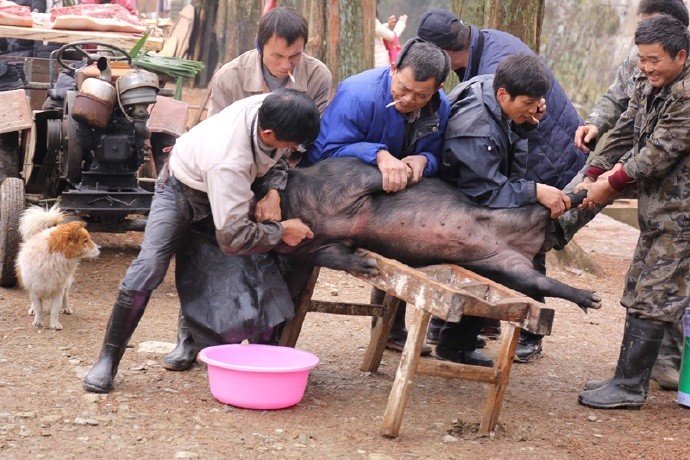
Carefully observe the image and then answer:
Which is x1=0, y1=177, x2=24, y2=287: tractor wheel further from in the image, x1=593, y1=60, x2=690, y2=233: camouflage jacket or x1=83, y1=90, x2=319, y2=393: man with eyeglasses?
x1=593, y1=60, x2=690, y2=233: camouflage jacket

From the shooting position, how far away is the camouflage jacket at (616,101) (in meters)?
5.55

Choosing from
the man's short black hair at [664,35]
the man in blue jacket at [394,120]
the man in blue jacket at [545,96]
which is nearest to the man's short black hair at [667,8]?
the man in blue jacket at [545,96]

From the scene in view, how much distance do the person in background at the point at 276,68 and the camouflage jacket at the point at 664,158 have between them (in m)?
1.63

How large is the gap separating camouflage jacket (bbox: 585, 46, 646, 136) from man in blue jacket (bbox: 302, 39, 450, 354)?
1.25m

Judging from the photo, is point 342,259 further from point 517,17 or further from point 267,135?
point 517,17

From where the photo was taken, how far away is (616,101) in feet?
18.6

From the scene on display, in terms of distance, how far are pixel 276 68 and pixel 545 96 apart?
1419 millimetres

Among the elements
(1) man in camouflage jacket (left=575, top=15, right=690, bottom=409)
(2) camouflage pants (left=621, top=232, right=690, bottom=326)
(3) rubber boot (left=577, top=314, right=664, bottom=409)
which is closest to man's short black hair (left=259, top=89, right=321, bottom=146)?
(1) man in camouflage jacket (left=575, top=15, right=690, bottom=409)

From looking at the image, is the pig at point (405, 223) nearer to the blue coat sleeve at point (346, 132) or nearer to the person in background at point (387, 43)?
the blue coat sleeve at point (346, 132)

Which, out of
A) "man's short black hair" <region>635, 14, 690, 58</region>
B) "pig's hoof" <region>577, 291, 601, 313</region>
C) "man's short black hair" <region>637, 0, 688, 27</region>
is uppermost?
"man's short black hair" <region>637, 0, 688, 27</region>

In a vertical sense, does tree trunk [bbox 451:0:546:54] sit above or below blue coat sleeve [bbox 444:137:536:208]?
above

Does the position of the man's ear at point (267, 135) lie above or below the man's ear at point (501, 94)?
below

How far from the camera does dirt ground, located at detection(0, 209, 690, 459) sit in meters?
3.98

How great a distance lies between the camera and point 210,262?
4.77m
